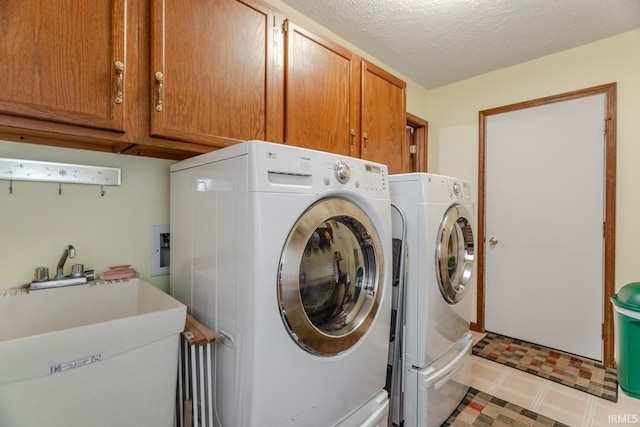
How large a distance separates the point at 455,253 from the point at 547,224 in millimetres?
1360

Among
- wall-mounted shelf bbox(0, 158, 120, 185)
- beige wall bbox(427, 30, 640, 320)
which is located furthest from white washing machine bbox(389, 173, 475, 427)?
beige wall bbox(427, 30, 640, 320)

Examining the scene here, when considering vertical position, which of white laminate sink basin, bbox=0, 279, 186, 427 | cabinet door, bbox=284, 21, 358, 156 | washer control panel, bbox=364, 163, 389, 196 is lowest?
white laminate sink basin, bbox=0, 279, 186, 427

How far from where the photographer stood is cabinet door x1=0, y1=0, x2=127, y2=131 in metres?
0.82

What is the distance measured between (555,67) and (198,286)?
317cm

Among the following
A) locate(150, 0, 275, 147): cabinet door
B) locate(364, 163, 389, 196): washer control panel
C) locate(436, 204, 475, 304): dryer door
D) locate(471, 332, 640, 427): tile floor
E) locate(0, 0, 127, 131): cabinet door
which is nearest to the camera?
locate(0, 0, 127, 131): cabinet door

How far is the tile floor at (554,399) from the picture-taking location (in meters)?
1.78

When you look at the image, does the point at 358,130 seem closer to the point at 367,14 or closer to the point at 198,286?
the point at 367,14

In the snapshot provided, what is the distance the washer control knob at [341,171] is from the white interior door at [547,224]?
7.65 feet

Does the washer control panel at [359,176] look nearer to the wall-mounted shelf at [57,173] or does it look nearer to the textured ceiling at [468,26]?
the wall-mounted shelf at [57,173]

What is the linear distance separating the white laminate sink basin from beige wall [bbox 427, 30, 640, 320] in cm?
298

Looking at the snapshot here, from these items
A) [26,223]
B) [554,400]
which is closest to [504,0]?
[554,400]

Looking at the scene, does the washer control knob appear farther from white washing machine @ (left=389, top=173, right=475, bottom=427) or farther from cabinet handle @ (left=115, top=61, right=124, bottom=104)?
cabinet handle @ (left=115, top=61, right=124, bottom=104)

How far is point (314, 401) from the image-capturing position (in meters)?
1.06

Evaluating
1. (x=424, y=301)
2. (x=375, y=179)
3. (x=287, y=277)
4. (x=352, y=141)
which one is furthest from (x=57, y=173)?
(x=424, y=301)
